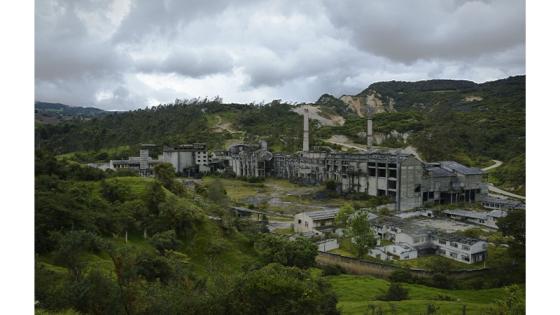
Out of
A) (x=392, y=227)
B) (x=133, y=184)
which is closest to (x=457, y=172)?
(x=392, y=227)

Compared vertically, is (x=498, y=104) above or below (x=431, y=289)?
above

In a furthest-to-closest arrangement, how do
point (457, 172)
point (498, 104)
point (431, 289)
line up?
point (498, 104)
point (457, 172)
point (431, 289)

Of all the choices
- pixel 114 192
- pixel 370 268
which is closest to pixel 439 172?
pixel 370 268

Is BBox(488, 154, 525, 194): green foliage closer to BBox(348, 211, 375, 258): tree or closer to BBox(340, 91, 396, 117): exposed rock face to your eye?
BBox(348, 211, 375, 258): tree

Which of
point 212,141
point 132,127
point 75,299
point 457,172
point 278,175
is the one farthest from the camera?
point 132,127

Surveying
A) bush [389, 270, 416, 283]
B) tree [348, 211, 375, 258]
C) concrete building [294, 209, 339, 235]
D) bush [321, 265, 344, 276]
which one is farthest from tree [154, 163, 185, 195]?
bush [389, 270, 416, 283]
